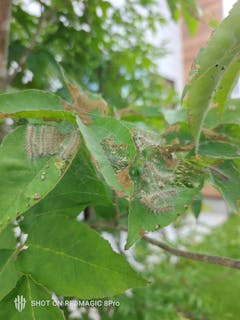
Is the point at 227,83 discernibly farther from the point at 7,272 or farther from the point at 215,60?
the point at 7,272

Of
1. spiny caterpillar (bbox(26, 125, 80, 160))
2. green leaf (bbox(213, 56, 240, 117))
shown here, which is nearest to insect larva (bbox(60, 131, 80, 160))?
spiny caterpillar (bbox(26, 125, 80, 160))

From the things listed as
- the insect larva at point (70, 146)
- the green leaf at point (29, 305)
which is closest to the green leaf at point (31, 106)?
the insect larva at point (70, 146)

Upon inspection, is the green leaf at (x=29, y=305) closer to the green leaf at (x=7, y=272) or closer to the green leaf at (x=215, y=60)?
the green leaf at (x=7, y=272)

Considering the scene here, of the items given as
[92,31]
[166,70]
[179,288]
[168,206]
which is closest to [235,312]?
[179,288]

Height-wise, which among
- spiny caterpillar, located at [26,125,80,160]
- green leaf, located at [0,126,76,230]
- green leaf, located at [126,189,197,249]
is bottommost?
green leaf, located at [126,189,197,249]

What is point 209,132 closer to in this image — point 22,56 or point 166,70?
point 22,56

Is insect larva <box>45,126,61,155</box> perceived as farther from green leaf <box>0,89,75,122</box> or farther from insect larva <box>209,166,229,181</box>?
insect larva <box>209,166,229,181</box>

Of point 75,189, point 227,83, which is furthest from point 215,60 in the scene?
point 75,189
